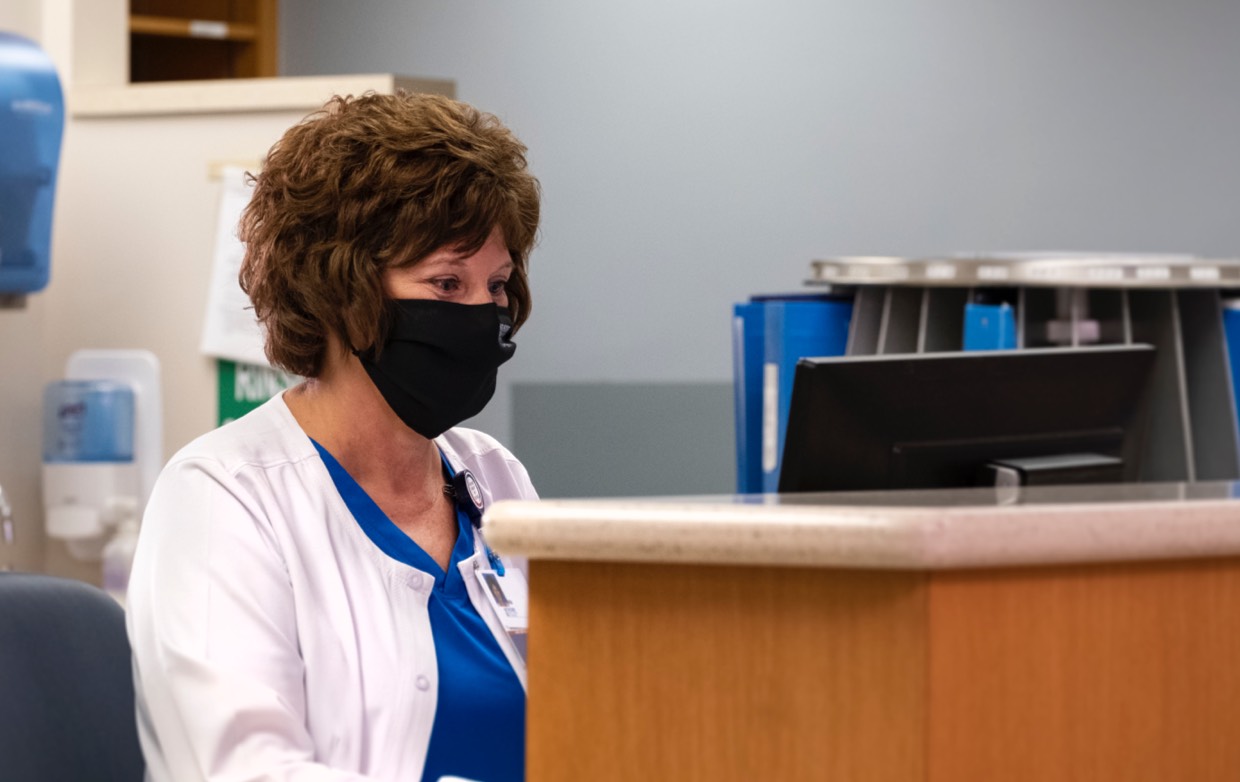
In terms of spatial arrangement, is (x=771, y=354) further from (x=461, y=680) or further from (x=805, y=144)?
(x=805, y=144)

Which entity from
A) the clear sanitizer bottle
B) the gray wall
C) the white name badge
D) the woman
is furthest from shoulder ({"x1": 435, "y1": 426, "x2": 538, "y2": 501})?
the gray wall

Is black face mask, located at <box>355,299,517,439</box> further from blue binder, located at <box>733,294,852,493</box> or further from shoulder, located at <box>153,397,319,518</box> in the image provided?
blue binder, located at <box>733,294,852,493</box>

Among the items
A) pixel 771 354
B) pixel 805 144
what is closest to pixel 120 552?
pixel 771 354

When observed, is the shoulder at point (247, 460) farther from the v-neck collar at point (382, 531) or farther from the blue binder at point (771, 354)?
the blue binder at point (771, 354)

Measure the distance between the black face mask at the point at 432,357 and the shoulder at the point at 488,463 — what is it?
171mm

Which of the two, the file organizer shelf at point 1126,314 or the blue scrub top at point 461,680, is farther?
the file organizer shelf at point 1126,314

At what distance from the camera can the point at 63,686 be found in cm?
127

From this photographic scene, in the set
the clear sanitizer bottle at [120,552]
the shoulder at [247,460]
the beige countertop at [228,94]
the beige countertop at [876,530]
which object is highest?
the beige countertop at [228,94]

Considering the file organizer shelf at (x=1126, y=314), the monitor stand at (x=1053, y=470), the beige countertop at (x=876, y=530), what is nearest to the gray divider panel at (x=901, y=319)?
the file organizer shelf at (x=1126, y=314)

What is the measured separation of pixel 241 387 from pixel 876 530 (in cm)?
240

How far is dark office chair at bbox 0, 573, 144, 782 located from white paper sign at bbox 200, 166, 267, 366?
157 centimetres

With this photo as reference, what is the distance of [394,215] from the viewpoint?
1.36 metres

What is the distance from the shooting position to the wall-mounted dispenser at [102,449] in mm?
2938

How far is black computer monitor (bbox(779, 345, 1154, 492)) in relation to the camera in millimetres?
1160
